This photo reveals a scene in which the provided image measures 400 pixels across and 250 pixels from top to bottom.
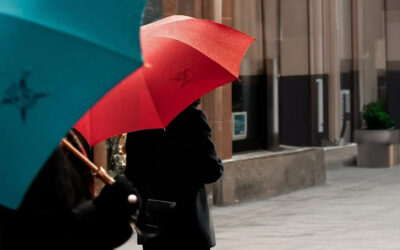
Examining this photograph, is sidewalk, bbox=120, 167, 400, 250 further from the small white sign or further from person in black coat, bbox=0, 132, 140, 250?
person in black coat, bbox=0, 132, 140, 250

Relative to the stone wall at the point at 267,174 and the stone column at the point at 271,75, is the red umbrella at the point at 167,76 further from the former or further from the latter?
the stone column at the point at 271,75

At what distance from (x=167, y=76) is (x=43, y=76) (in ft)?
6.92

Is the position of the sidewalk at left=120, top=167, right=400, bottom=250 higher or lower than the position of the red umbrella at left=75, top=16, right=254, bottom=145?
lower

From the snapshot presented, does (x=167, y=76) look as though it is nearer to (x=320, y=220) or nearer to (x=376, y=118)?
(x=320, y=220)

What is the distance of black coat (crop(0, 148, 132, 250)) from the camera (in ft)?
11.1

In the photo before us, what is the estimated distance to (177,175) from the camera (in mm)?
5727

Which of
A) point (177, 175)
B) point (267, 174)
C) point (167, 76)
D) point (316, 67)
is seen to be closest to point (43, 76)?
point (167, 76)

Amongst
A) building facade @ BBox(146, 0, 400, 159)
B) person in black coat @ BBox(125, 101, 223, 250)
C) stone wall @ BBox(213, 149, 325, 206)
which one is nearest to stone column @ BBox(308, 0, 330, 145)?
building facade @ BBox(146, 0, 400, 159)

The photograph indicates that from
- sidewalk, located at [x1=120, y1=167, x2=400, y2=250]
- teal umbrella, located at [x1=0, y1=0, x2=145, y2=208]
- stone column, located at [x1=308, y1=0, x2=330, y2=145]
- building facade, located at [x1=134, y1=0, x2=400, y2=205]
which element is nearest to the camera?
teal umbrella, located at [x1=0, y1=0, x2=145, y2=208]

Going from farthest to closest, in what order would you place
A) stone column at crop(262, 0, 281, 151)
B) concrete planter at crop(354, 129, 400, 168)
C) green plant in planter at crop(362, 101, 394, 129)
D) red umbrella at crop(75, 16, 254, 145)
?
green plant in planter at crop(362, 101, 394, 129) < concrete planter at crop(354, 129, 400, 168) < stone column at crop(262, 0, 281, 151) < red umbrella at crop(75, 16, 254, 145)

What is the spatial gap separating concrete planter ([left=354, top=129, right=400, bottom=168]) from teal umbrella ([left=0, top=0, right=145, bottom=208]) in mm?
15535

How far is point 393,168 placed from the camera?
18.5 m

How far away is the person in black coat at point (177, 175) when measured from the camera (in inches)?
223

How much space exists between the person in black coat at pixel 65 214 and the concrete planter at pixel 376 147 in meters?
15.4
